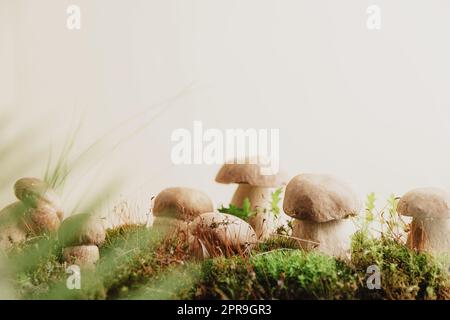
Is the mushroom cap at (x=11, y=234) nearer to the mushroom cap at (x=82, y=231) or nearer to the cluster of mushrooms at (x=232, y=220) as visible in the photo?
the cluster of mushrooms at (x=232, y=220)

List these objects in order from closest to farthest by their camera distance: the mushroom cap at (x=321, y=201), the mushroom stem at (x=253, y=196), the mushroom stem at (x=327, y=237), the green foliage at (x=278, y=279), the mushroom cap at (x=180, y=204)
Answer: the green foliage at (x=278, y=279) → the mushroom cap at (x=321, y=201) → the mushroom stem at (x=327, y=237) → the mushroom cap at (x=180, y=204) → the mushroom stem at (x=253, y=196)

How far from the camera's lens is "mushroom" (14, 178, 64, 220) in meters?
2.17

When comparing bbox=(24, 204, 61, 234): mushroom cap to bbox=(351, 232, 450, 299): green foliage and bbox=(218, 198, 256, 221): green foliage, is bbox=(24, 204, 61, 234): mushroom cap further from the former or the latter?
bbox=(351, 232, 450, 299): green foliage

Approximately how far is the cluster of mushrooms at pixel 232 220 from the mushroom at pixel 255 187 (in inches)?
0.6

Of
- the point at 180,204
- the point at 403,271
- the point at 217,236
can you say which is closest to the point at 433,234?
the point at 403,271

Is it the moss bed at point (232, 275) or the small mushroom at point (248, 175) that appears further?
the small mushroom at point (248, 175)

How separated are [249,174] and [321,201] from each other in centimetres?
49

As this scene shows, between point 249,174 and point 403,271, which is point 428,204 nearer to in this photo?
point 403,271

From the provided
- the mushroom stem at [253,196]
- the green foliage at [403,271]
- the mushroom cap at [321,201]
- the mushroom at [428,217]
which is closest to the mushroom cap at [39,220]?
the mushroom stem at [253,196]

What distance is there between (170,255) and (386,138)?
1.48 metres

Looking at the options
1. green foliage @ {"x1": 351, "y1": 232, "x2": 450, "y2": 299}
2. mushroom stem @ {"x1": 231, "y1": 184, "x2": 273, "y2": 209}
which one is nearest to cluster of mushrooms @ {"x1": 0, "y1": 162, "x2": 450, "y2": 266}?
green foliage @ {"x1": 351, "y1": 232, "x2": 450, "y2": 299}

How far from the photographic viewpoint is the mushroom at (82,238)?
6.57ft

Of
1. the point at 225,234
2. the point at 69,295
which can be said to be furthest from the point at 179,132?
the point at 69,295

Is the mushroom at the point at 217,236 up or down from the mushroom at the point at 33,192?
down
